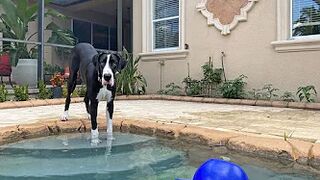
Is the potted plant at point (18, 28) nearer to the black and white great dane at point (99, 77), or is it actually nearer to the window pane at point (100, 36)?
the window pane at point (100, 36)

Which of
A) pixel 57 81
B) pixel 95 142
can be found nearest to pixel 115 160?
pixel 95 142

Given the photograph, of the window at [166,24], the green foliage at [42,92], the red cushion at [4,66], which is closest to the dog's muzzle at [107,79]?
the green foliage at [42,92]

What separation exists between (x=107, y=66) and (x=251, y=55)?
452 centimetres

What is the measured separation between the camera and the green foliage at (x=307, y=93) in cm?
571

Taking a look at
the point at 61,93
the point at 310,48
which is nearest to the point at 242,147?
the point at 310,48

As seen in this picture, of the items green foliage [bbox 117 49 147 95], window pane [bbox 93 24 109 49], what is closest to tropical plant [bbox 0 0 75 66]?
green foliage [bbox 117 49 147 95]

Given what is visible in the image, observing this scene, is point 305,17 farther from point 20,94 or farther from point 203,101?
point 20,94

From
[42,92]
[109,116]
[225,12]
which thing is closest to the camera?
[109,116]

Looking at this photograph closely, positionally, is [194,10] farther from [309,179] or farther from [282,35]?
[309,179]

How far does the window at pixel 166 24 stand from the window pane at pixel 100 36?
16.8ft

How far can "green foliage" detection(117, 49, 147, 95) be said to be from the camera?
7.73m

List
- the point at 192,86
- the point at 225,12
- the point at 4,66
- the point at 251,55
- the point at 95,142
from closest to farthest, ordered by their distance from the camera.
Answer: the point at 95,142 → the point at 251,55 → the point at 225,12 → the point at 192,86 → the point at 4,66

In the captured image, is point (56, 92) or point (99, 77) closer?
point (99, 77)

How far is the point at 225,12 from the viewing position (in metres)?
6.95
